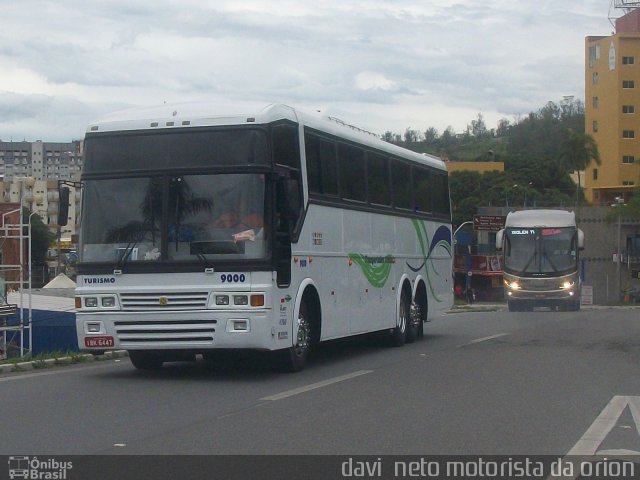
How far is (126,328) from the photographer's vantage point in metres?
13.4

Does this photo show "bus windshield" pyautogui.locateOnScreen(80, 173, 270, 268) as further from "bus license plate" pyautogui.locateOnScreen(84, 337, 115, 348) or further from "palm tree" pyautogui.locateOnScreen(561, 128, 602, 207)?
"palm tree" pyautogui.locateOnScreen(561, 128, 602, 207)

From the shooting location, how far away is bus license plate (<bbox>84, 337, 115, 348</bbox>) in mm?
13461

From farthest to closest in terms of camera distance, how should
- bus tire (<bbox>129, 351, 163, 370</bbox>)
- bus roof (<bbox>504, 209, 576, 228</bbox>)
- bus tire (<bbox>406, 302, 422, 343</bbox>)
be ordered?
1. bus roof (<bbox>504, 209, 576, 228</bbox>)
2. bus tire (<bbox>406, 302, 422, 343</bbox>)
3. bus tire (<bbox>129, 351, 163, 370</bbox>)

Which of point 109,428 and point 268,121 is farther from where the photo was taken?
point 268,121

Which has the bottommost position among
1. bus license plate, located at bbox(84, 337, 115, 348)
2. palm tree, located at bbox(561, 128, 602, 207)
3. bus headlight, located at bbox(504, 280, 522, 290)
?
bus headlight, located at bbox(504, 280, 522, 290)

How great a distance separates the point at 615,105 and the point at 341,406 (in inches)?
3094

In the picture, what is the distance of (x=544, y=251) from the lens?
1540 inches

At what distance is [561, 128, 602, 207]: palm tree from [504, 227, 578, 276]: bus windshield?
4773 cm

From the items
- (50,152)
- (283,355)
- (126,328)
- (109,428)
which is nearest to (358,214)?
(283,355)

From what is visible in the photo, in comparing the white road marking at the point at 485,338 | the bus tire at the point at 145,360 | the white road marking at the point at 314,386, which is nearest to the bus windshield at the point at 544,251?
the white road marking at the point at 485,338

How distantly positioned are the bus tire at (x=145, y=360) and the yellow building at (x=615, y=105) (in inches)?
2809

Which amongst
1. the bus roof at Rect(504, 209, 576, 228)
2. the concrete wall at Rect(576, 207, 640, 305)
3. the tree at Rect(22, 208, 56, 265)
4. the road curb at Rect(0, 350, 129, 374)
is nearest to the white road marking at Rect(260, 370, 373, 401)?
the road curb at Rect(0, 350, 129, 374)

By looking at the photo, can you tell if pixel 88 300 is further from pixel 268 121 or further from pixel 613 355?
pixel 613 355

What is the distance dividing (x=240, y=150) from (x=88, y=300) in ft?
9.30
